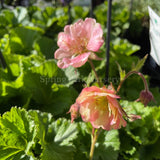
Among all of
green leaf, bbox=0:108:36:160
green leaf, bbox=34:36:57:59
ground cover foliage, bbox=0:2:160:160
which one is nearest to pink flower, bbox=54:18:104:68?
ground cover foliage, bbox=0:2:160:160

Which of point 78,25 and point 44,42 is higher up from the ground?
point 78,25

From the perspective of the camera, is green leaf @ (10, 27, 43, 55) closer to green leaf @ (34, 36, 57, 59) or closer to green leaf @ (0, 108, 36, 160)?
green leaf @ (34, 36, 57, 59)

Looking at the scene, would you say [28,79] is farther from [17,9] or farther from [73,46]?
[17,9]

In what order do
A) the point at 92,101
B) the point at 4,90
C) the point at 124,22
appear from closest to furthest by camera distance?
the point at 92,101, the point at 4,90, the point at 124,22

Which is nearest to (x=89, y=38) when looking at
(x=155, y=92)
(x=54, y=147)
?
(x=54, y=147)

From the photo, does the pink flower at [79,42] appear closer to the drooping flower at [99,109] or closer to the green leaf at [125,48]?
the drooping flower at [99,109]

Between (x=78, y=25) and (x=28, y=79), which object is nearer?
(x=78, y=25)

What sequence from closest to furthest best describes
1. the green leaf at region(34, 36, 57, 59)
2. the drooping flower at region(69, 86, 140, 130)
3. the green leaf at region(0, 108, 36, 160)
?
1. the drooping flower at region(69, 86, 140, 130)
2. the green leaf at region(0, 108, 36, 160)
3. the green leaf at region(34, 36, 57, 59)
